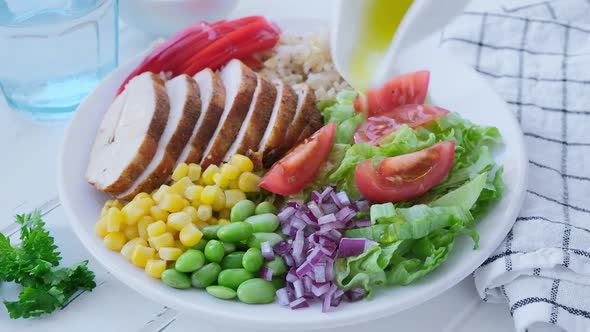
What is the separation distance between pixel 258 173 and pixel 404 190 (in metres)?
0.59

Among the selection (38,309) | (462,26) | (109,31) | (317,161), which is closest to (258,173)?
(317,161)

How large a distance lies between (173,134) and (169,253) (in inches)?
23.1

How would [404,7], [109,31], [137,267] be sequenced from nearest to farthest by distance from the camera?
Result: [137,267] → [404,7] → [109,31]

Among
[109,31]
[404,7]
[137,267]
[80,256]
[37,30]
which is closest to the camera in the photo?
[137,267]

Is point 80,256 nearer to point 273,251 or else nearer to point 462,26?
point 273,251

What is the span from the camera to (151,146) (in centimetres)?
276

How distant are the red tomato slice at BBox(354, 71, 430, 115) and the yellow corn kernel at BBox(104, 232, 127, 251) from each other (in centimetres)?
112

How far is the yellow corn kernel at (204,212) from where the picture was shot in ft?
8.33

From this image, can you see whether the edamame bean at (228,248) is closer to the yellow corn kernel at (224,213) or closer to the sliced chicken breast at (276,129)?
the yellow corn kernel at (224,213)

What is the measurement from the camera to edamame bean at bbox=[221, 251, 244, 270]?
240cm

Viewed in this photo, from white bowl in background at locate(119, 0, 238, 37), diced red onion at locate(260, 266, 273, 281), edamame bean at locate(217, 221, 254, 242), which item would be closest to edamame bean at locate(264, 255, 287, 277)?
diced red onion at locate(260, 266, 273, 281)

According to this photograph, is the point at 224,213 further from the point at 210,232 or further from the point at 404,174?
the point at 404,174

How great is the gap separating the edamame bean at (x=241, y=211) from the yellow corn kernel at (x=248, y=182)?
103 millimetres

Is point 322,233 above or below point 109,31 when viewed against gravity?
below
